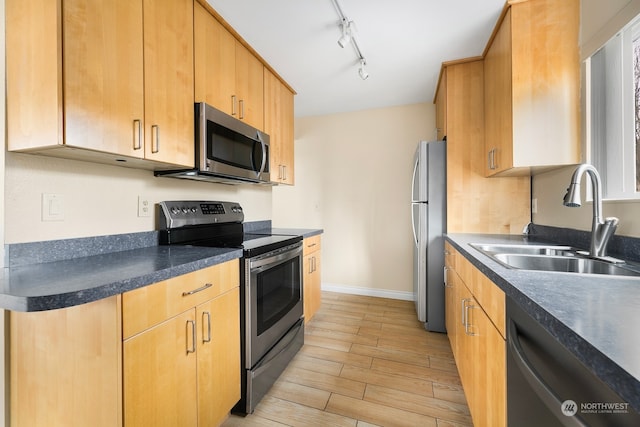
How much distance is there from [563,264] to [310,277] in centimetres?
177

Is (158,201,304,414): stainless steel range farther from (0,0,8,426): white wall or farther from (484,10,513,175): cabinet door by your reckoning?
(484,10,513,175): cabinet door

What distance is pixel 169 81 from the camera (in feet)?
4.84

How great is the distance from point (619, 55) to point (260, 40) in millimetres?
2189

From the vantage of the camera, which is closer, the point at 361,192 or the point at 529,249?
the point at 529,249

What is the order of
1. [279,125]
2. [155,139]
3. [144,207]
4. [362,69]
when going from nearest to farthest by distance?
[155,139] < [144,207] < [362,69] < [279,125]

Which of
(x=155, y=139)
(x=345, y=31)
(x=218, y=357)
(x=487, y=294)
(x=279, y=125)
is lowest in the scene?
(x=218, y=357)

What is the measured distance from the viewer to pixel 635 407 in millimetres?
387

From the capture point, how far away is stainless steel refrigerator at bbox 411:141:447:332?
251 centimetres

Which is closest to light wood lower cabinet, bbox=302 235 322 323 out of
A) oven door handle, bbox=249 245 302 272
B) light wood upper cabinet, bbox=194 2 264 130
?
oven door handle, bbox=249 245 302 272

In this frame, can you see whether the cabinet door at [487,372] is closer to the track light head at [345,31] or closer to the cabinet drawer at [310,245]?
the cabinet drawer at [310,245]

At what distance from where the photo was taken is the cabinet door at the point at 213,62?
1670mm

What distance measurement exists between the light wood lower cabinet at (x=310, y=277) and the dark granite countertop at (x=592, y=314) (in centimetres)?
156

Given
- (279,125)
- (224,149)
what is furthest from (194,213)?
(279,125)

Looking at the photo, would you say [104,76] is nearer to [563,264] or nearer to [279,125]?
[279,125]
